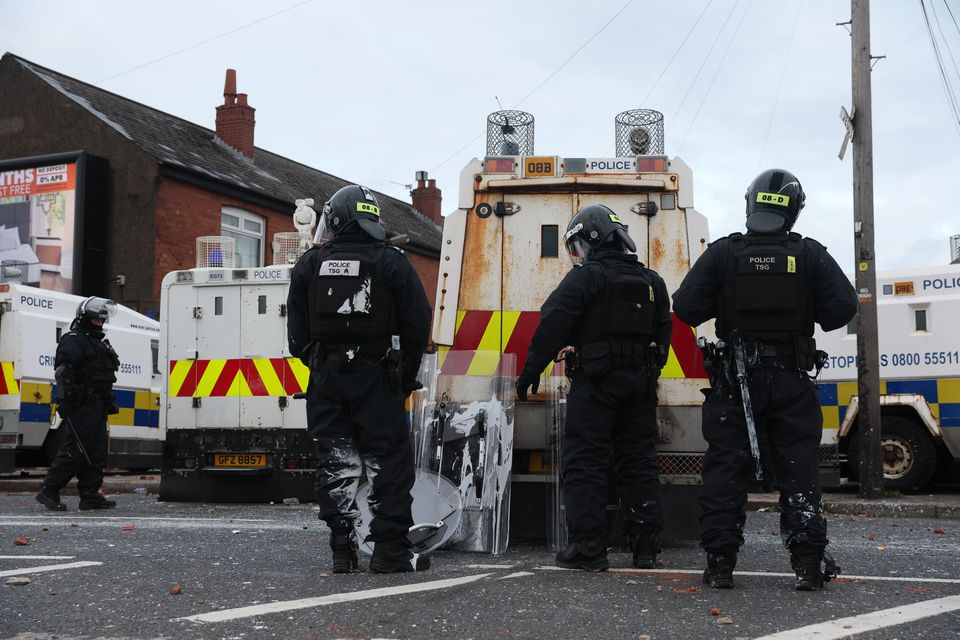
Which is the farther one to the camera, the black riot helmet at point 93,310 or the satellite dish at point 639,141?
the black riot helmet at point 93,310

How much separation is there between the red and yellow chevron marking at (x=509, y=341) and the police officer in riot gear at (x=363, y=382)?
1.36 metres

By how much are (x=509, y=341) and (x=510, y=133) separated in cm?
157

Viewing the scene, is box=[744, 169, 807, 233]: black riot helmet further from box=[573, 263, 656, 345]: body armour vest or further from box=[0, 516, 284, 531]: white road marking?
box=[0, 516, 284, 531]: white road marking

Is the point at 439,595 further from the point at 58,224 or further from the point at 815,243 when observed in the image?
the point at 58,224

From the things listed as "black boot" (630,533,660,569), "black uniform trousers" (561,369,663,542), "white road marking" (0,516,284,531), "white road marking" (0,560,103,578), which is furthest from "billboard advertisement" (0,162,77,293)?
"black boot" (630,533,660,569)

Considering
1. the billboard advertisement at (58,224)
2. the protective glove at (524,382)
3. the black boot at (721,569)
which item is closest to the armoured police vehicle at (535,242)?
the protective glove at (524,382)

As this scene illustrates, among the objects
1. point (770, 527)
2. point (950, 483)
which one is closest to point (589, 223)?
point (770, 527)

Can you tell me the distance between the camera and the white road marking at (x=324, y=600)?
14.4 feet

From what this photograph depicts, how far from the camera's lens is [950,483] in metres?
13.9

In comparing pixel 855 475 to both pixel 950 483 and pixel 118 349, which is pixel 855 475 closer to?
pixel 950 483

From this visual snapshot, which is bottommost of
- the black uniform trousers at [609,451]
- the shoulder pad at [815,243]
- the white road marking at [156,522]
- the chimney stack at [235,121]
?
the white road marking at [156,522]

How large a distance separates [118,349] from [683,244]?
1161cm

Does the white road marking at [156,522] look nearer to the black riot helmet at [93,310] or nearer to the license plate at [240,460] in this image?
the license plate at [240,460]

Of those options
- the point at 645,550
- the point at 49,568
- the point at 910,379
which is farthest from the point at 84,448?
the point at 910,379
